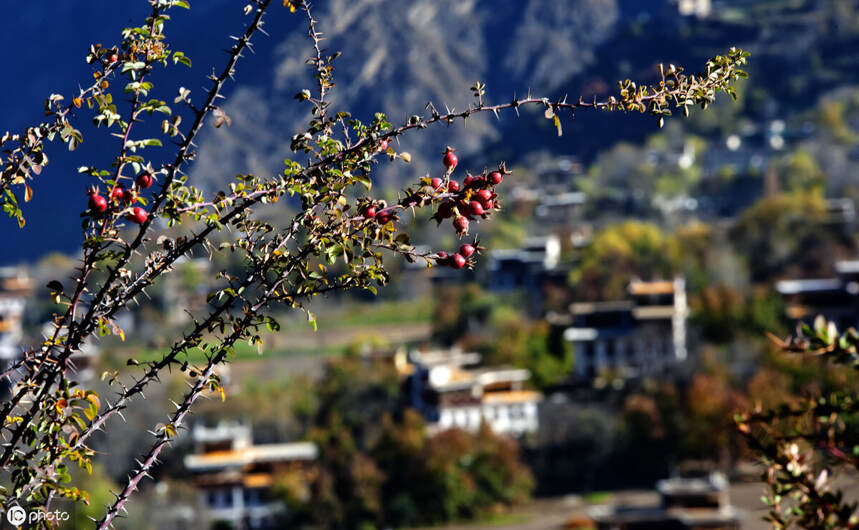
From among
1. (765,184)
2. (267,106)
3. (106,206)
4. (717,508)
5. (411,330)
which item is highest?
(267,106)

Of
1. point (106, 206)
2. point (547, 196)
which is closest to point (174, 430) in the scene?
point (106, 206)

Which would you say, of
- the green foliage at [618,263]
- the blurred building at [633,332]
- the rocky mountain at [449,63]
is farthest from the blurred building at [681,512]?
the rocky mountain at [449,63]

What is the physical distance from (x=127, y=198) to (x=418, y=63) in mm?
104886

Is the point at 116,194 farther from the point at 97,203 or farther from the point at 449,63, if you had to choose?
the point at 449,63

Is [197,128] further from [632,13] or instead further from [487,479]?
[632,13]

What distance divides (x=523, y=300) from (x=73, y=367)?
132 ft

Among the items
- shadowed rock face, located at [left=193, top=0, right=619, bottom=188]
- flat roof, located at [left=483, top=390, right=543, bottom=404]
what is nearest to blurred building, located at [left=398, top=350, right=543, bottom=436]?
flat roof, located at [left=483, top=390, right=543, bottom=404]

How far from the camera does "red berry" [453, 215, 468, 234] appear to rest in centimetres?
214

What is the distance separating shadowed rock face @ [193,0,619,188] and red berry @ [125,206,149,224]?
74.7m

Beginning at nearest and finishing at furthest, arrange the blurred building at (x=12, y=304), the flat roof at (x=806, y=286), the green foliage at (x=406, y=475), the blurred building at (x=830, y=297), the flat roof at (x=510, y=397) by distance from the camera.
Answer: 1. the green foliage at (x=406, y=475)
2. the flat roof at (x=510, y=397)
3. the blurred building at (x=830, y=297)
4. the flat roof at (x=806, y=286)
5. the blurred building at (x=12, y=304)

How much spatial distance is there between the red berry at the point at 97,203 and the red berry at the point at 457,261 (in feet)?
1.74

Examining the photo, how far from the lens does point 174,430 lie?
7.21ft

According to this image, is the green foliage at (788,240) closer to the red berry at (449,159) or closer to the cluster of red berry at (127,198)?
the red berry at (449,159)

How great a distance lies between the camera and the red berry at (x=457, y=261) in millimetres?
2154
